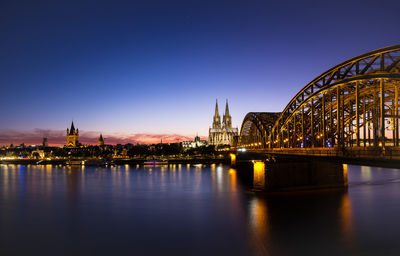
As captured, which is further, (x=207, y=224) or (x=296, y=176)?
(x=296, y=176)

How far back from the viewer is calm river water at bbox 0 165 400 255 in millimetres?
24578

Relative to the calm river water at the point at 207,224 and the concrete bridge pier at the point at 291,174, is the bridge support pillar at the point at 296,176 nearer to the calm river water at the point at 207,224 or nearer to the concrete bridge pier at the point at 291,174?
the concrete bridge pier at the point at 291,174

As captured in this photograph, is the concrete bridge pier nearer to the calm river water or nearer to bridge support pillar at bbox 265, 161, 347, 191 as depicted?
bridge support pillar at bbox 265, 161, 347, 191

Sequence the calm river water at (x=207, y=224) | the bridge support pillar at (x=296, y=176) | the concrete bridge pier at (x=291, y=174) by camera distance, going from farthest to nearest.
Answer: the bridge support pillar at (x=296, y=176) → the concrete bridge pier at (x=291, y=174) → the calm river water at (x=207, y=224)

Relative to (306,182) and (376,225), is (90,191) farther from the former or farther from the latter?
(376,225)

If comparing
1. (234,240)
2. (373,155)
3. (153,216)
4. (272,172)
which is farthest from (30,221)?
(373,155)

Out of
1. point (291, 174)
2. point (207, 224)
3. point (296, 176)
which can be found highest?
point (291, 174)

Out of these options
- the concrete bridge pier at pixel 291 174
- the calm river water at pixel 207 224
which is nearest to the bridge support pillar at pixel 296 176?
the concrete bridge pier at pixel 291 174

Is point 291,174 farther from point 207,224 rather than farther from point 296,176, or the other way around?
point 207,224

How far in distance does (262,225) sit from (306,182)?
17153 mm

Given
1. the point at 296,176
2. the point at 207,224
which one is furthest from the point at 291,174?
the point at 207,224

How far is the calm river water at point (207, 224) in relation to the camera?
24578 mm

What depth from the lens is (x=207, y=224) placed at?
31.8 meters

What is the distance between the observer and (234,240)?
86.6ft
